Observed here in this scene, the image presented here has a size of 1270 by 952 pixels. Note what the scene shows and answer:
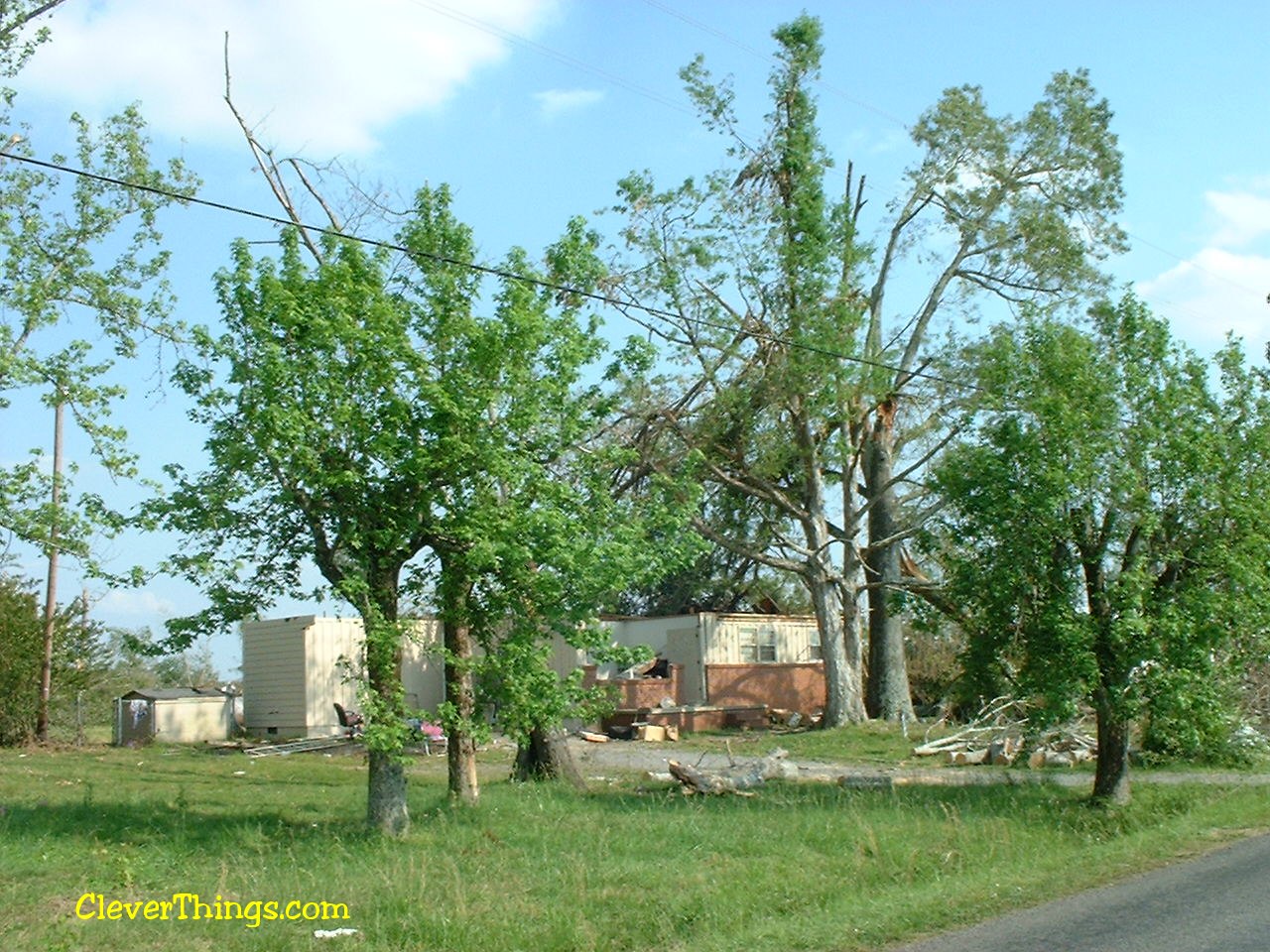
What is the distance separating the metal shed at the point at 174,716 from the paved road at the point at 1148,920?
27.4 metres

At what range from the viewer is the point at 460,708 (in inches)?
560

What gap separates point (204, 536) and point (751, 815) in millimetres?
6738

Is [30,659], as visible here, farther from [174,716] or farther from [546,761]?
[546,761]

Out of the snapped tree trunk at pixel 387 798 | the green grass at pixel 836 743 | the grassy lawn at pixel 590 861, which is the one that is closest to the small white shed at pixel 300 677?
the green grass at pixel 836 743

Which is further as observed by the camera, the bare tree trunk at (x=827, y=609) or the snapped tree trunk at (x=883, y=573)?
the snapped tree trunk at (x=883, y=573)

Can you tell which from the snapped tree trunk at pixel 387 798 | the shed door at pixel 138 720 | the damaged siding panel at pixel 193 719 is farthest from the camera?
the damaged siding panel at pixel 193 719

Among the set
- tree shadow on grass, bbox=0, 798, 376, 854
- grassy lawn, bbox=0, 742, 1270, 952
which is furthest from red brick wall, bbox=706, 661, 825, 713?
tree shadow on grass, bbox=0, 798, 376, 854

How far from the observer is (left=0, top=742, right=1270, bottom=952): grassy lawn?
891 cm

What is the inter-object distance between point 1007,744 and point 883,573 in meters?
11.4

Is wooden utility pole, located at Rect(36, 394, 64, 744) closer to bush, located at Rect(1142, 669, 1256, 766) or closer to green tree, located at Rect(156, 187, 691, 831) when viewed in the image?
green tree, located at Rect(156, 187, 691, 831)

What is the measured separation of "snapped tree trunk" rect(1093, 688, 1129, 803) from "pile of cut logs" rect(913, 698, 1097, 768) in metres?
3.66

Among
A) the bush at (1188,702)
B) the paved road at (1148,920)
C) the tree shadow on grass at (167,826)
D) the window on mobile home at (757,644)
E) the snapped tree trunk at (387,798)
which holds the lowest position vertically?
the paved road at (1148,920)

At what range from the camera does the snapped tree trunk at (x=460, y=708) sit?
13852 millimetres

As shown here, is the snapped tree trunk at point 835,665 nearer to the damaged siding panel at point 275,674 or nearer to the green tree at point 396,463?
the damaged siding panel at point 275,674
